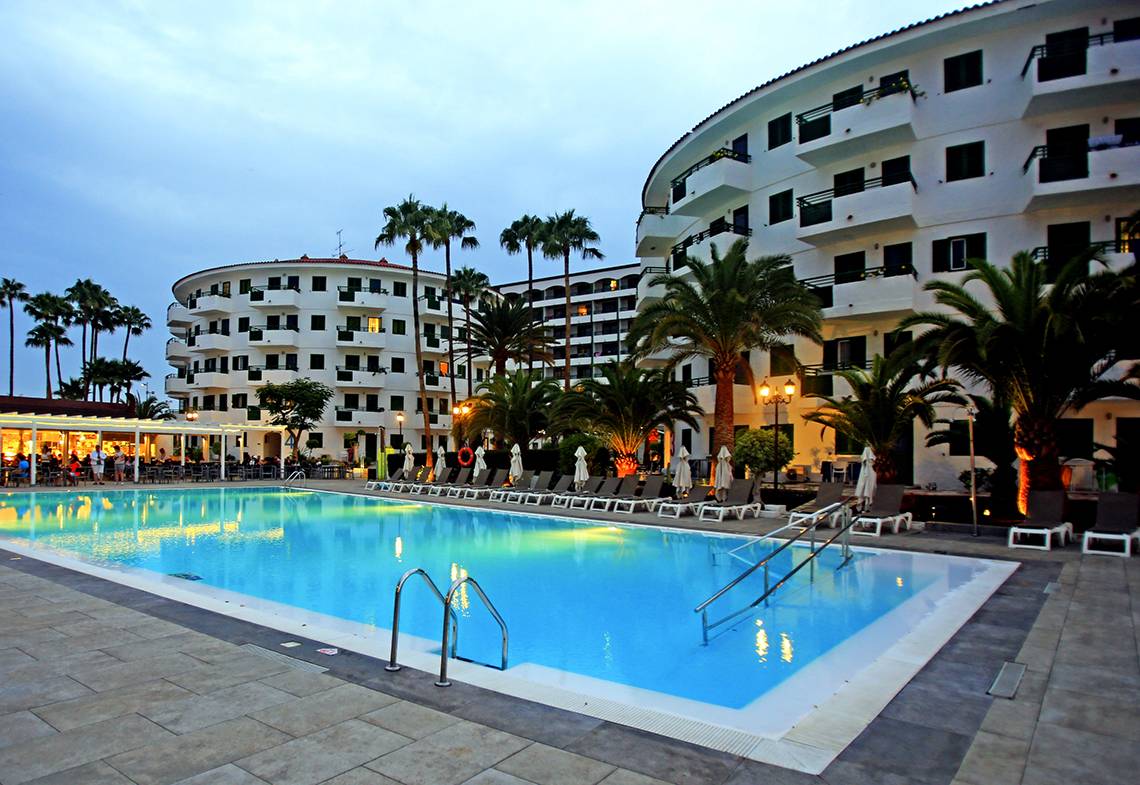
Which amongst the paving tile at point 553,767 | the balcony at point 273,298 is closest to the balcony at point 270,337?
the balcony at point 273,298

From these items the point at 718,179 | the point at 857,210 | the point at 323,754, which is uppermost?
the point at 718,179

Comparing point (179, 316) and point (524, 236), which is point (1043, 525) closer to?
point (524, 236)

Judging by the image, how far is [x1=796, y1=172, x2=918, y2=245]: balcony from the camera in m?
24.4

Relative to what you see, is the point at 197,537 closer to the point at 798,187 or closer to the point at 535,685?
the point at 535,685

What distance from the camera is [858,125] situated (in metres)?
25.2

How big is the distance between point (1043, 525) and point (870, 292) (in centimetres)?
1299

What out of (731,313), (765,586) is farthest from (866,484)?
(765,586)

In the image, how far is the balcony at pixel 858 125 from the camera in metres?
24.4

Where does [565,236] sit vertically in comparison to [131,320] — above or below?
above

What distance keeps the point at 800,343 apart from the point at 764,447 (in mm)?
6334

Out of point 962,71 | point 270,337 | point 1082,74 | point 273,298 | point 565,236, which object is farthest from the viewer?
point 273,298

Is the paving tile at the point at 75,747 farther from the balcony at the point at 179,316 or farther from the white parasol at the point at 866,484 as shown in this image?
the balcony at the point at 179,316

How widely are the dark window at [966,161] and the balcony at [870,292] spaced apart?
11.4 ft

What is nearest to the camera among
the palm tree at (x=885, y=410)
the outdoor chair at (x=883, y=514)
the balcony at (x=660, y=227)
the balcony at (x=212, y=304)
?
the outdoor chair at (x=883, y=514)
